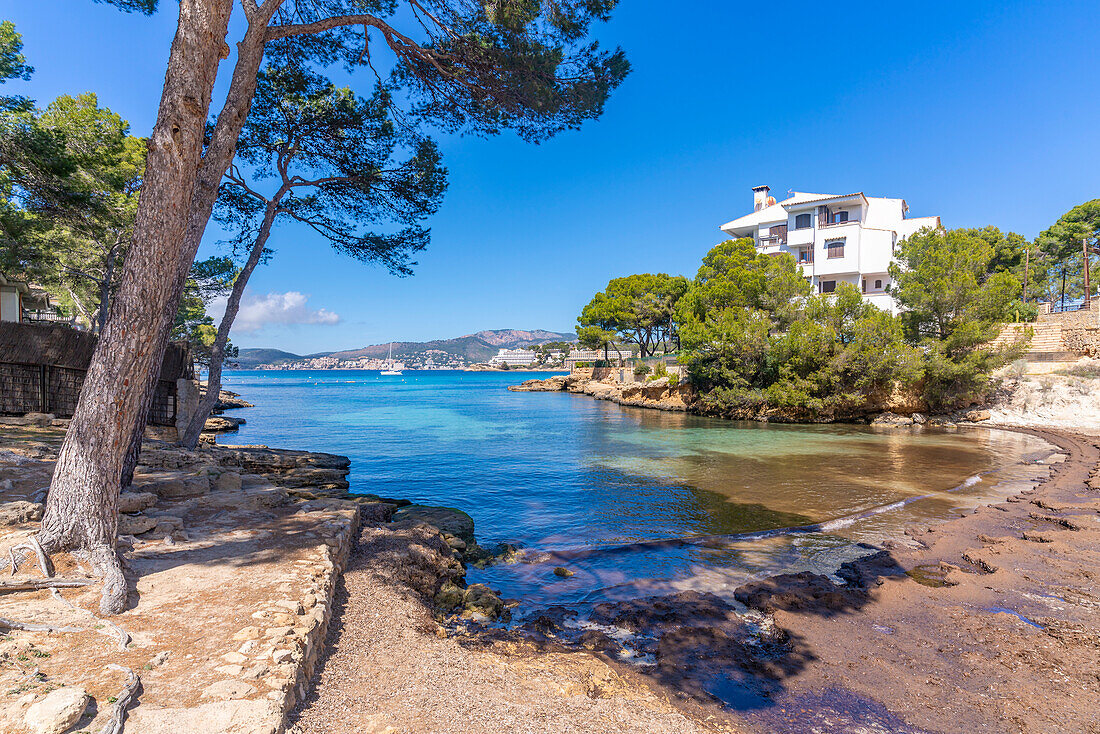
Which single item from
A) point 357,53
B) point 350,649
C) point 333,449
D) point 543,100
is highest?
point 357,53

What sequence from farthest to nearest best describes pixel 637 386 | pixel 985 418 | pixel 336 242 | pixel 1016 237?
1. pixel 637 386
2. pixel 1016 237
3. pixel 985 418
4. pixel 336 242

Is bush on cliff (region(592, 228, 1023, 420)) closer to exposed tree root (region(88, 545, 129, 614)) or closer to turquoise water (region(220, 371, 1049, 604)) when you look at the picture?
turquoise water (region(220, 371, 1049, 604))

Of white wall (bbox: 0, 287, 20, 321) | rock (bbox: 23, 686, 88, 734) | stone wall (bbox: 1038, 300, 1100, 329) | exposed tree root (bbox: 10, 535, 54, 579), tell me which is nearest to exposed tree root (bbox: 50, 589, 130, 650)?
exposed tree root (bbox: 10, 535, 54, 579)

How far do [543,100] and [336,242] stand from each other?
6.90 meters

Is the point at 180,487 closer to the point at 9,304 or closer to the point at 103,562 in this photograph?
the point at 103,562

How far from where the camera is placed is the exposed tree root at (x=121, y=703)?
7.91ft

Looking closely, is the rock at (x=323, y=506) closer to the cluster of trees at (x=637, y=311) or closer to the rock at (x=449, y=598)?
the rock at (x=449, y=598)

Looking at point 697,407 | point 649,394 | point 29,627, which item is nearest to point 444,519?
point 29,627

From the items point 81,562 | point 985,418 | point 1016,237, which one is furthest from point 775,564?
point 1016,237

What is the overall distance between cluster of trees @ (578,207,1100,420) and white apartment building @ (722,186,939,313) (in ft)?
7.00

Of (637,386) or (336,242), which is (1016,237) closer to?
(637,386)

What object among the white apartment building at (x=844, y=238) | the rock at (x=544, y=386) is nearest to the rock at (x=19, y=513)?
the white apartment building at (x=844, y=238)

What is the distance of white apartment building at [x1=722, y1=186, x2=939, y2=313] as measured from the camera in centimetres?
3700

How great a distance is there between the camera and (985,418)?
25250 mm
